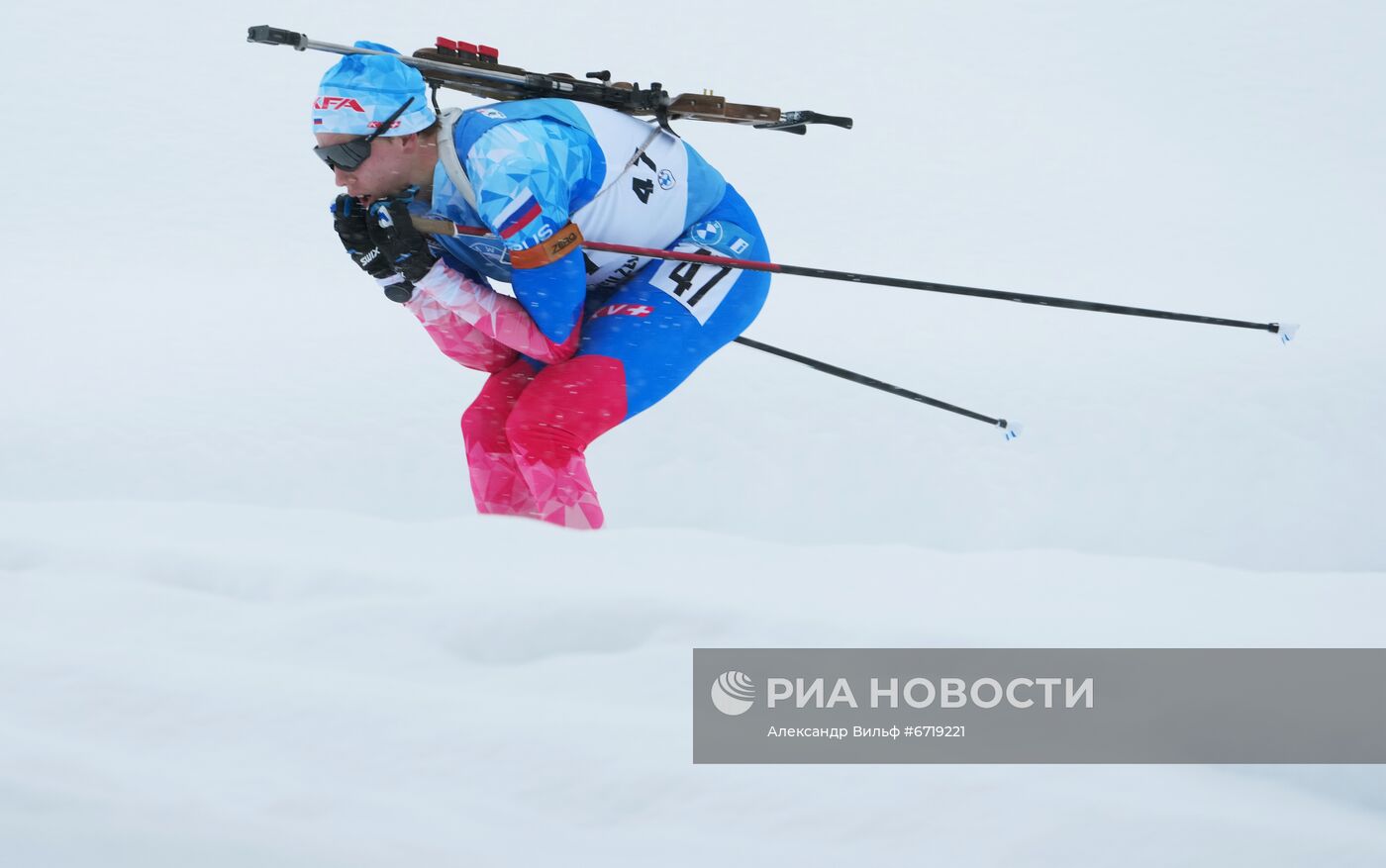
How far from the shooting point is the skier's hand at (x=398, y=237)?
2914 millimetres

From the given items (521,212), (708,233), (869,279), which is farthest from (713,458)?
(521,212)

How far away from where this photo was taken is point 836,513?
15.6 ft

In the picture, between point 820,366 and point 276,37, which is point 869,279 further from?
point 276,37

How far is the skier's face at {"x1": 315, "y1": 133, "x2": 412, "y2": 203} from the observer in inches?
114

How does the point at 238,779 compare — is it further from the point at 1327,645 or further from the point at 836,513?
the point at 836,513

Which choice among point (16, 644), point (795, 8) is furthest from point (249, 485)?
point (795, 8)

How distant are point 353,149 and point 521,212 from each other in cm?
42

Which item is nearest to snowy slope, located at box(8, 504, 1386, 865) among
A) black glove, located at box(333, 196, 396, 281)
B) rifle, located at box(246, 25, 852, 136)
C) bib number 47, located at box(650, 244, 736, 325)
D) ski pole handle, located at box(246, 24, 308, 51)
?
black glove, located at box(333, 196, 396, 281)

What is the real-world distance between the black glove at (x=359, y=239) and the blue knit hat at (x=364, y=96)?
243 millimetres

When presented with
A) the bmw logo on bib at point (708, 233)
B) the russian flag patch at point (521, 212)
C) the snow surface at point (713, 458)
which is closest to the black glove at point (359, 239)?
the russian flag patch at point (521, 212)

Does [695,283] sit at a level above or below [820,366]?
below

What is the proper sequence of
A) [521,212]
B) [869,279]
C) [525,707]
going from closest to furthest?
[525,707]
[521,212]
[869,279]

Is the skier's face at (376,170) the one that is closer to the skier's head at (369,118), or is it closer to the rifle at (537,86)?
the skier's head at (369,118)

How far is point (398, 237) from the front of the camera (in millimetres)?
2916
